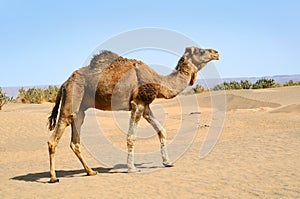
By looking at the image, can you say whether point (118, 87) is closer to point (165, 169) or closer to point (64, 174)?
point (165, 169)

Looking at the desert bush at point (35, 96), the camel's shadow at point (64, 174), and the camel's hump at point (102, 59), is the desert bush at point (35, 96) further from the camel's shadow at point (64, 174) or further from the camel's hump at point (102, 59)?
the camel's hump at point (102, 59)

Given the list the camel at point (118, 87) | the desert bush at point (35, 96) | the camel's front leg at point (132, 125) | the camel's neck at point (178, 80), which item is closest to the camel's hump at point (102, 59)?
the camel at point (118, 87)

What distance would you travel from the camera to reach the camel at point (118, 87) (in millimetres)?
9055

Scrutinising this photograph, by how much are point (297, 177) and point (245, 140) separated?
5.80 meters

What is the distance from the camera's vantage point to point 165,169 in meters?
9.48

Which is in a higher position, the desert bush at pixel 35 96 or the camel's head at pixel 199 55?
the camel's head at pixel 199 55

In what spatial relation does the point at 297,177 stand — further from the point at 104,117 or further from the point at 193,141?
the point at 104,117

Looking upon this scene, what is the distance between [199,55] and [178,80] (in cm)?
76

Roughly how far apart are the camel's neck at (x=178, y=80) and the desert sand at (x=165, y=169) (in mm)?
1808

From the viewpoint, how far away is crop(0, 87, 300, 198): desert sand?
24.3ft

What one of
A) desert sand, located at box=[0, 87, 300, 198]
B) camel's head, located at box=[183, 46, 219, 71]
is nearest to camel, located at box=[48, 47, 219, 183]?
camel's head, located at box=[183, 46, 219, 71]

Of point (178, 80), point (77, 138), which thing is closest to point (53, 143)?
point (77, 138)

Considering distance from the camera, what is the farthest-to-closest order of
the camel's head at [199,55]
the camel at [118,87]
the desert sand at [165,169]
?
the camel's head at [199,55] → the camel at [118,87] → the desert sand at [165,169]

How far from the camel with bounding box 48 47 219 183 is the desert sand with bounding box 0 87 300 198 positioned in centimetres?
89
